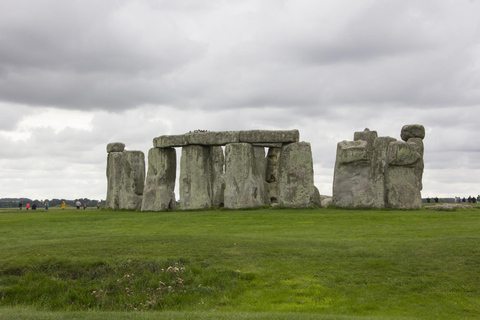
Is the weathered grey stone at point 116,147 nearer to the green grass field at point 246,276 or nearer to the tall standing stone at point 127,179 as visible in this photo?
the tall standing stone at point 127,179

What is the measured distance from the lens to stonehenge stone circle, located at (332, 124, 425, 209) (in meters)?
26.7

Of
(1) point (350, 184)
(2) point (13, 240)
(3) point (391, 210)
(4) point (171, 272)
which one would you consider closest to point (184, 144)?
(1) point (350, 184)

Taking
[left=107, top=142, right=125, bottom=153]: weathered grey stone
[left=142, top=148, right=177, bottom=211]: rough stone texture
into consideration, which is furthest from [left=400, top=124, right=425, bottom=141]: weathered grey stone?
[left=107, top=142, right=125, bottom=153]: weathered grey stone

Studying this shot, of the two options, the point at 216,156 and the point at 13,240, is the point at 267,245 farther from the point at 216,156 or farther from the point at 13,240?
the point at 216,156

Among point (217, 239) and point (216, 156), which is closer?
point (217, 239)

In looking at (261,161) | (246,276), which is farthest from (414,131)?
(246,276)

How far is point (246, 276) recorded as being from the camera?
12453 millimetres

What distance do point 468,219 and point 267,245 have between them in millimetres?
10266

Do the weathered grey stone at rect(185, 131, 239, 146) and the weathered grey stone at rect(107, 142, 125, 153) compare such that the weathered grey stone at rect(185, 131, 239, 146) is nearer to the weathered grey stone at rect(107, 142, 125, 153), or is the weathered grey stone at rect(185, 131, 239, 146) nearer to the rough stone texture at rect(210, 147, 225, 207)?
the rough stone texture at rect(210, 147, 225, 207)

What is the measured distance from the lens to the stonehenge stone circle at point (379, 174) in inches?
1053

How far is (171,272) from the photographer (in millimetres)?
12445

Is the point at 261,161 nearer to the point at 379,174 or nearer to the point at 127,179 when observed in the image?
the point at 379,174

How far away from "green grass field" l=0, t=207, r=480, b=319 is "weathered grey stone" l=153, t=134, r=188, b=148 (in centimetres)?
1271

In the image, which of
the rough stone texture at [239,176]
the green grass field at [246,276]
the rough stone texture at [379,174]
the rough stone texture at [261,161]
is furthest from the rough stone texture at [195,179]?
the green grass field at [246,276]
